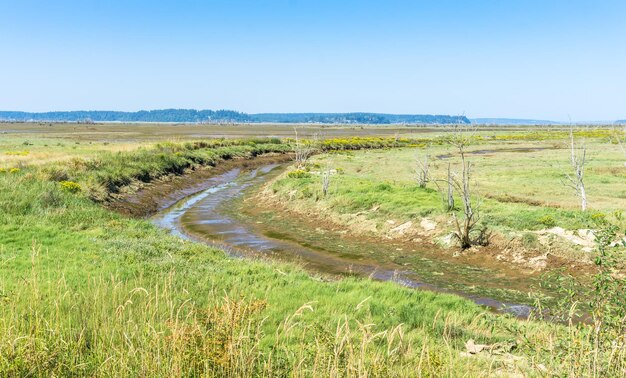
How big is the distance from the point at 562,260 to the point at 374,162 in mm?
36369

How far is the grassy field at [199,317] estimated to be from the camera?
16.9 feet

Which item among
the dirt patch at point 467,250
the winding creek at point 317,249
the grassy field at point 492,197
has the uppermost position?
the grassy field at point 492,197

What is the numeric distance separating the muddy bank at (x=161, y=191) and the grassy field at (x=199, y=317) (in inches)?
72.7

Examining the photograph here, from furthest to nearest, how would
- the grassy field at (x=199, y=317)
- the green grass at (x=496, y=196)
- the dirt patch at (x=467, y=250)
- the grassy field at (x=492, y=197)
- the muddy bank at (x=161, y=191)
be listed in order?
1. the muddy bank at (x=161, y=191)
2. the green grass at (x=496, y=196)
3. the grassy field at (x=492, y=197)
4. the dirt patch at (x=467, y=250)
5. the grassy field at (x=199, y=317)

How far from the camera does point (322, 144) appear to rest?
2995 inches

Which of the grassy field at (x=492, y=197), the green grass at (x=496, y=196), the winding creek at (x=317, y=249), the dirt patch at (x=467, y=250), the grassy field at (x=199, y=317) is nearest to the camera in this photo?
the grassy field at (x=199, y=317)

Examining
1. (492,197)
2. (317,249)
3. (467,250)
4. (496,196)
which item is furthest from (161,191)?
(467,250)

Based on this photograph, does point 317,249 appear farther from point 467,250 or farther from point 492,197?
point 492,197

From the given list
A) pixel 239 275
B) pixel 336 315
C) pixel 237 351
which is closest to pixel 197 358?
pixel 237 351

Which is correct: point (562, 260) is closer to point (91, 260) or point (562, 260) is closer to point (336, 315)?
point (336, 315)

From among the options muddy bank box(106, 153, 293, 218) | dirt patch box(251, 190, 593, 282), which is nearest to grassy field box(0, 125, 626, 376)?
muddy bank box(106, 153, 293, 218)

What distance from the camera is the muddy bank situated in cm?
2851

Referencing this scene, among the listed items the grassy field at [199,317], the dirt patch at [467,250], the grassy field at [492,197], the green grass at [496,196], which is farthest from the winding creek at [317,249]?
the green grass at [496,196]

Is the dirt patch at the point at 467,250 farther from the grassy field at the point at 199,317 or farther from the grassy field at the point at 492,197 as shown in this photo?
the grassy field at the point at 199,317
